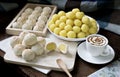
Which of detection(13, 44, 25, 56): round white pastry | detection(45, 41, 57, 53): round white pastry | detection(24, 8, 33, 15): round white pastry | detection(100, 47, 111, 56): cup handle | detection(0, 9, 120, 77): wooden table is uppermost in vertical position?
detection(24, 8, 33, 15): round white pastry

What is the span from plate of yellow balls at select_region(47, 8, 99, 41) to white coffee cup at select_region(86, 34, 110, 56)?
62 mm

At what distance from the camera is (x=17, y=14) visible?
0.85 meters

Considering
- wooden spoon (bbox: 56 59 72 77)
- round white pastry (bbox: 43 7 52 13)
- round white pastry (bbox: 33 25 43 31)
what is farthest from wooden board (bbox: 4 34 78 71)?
round white pastry (bbox: 43 7 52 13)

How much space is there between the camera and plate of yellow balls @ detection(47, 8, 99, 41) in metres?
0.69

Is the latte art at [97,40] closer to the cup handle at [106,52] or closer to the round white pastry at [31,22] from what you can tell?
the cup handle at [106,52]

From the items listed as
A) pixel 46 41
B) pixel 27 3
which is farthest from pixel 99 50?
pixel 27 3

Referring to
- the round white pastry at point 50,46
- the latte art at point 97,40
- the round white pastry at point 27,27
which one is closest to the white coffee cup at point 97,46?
the latte art at point 97,40

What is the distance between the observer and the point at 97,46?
600mm

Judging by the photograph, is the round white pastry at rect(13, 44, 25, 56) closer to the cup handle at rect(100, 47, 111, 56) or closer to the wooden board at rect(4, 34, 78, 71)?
the wooden board at rect(4, 34, 78, 71)

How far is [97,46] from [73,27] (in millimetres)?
134

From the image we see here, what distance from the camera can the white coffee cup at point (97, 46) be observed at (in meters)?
0.60

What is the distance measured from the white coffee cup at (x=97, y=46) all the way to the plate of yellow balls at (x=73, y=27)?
0.20 feet

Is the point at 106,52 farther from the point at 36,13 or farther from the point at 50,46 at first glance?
the point at 36,13

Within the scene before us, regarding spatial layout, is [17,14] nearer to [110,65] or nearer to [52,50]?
[52,50]
